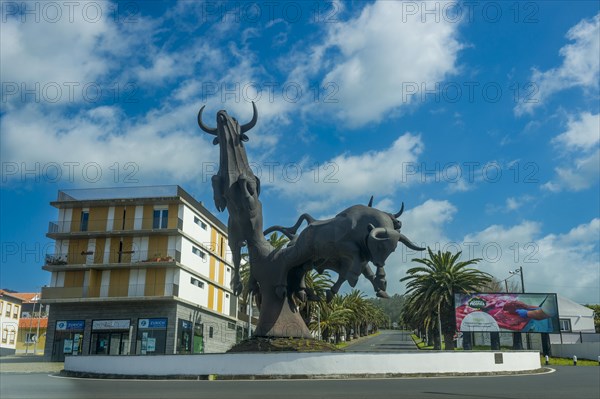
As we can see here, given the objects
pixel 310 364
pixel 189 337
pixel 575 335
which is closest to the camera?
pixel 310 364

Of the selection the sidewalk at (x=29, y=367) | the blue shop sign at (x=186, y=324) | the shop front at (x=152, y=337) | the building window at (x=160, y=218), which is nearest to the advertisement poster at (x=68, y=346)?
the sidewalk at (x=29, y=367)

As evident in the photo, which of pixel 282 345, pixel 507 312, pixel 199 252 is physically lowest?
pixel 282 345

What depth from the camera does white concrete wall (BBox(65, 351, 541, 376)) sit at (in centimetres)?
2097

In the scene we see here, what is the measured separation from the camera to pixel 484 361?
22812 millimetres

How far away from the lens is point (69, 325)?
48.0 meters

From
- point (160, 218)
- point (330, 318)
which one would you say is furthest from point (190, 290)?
point (330, 318)

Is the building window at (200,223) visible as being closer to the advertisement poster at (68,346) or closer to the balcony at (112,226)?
the balcony at (112,226)

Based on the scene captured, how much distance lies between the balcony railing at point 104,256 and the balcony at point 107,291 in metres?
2.28

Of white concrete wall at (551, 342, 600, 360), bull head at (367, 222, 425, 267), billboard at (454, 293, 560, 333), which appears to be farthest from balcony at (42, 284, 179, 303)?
white concrete wall at (551, 342, 600, 360)

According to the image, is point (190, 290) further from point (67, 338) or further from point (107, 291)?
point (67, 338)

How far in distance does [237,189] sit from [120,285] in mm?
27550

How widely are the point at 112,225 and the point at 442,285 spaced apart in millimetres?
30128

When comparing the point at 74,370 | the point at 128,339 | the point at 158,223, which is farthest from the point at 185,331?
the point at 74,370

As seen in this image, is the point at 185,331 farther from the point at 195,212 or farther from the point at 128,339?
the point at 195,212
